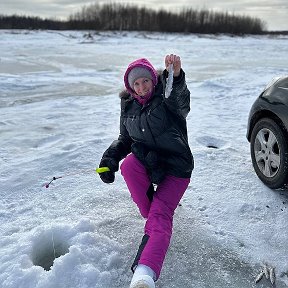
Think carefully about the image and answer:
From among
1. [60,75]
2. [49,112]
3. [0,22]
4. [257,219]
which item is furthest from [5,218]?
[0,22]

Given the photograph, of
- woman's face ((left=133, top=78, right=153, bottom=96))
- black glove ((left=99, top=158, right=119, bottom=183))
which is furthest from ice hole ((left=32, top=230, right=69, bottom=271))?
woman's face ((left=133, top=78, right=153, bottom=96))

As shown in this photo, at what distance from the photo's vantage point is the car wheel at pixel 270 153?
10.2 feet

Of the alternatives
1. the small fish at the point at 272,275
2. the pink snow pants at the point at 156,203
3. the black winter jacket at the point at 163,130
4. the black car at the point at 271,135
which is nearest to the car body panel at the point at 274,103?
the black car at the point at 271,135

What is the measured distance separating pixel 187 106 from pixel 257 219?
40.6 inches

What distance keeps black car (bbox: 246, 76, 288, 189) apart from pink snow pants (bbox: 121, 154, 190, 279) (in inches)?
36.9

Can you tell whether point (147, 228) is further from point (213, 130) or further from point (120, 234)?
point (213, 130)

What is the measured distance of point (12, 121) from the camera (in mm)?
5645

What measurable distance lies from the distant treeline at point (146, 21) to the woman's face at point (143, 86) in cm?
5053

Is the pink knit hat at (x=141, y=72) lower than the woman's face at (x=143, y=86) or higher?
higher

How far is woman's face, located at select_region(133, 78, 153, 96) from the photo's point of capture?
2.56 meters

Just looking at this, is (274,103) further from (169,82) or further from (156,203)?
(156,203)

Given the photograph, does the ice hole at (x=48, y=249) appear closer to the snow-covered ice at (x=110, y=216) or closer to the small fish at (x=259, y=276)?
the snow-covered ice at (x=110, y=216)

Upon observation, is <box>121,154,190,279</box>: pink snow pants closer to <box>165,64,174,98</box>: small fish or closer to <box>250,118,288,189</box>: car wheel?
<box>165,64,174,98</box>: small fish

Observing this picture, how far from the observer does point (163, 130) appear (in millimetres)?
2545
